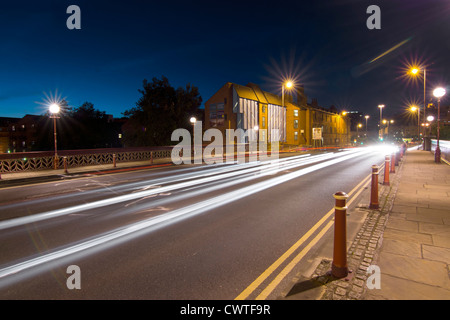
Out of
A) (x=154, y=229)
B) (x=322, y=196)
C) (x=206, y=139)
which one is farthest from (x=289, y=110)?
(x=154, y=229)

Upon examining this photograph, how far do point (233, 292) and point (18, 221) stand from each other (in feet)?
19.2

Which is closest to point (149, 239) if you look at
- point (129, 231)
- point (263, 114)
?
point (129, 231)

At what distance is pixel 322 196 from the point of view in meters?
8.43

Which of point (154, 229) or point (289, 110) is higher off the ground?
point (289, 110)

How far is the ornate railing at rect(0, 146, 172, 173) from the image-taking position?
1476 centimetres

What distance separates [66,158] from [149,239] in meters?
13.2

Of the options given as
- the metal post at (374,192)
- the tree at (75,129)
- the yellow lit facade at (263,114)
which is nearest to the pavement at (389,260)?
the metal post at (374,192)

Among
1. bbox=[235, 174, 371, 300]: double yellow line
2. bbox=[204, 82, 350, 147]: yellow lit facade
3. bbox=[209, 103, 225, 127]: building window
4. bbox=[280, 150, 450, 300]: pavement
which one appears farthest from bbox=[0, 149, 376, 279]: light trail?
bbox=[209, 103, 225, 127]: building window

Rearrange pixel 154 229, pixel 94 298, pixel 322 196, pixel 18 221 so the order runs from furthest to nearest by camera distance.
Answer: pixel 322 196 → pixel 18 221 → pixel 154 229 → pixel 94 298

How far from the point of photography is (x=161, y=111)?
34812 mm

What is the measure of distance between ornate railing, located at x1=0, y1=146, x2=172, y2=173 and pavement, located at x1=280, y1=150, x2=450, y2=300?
15.5m

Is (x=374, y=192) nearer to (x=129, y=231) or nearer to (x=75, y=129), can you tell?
(x=129, y=231)
